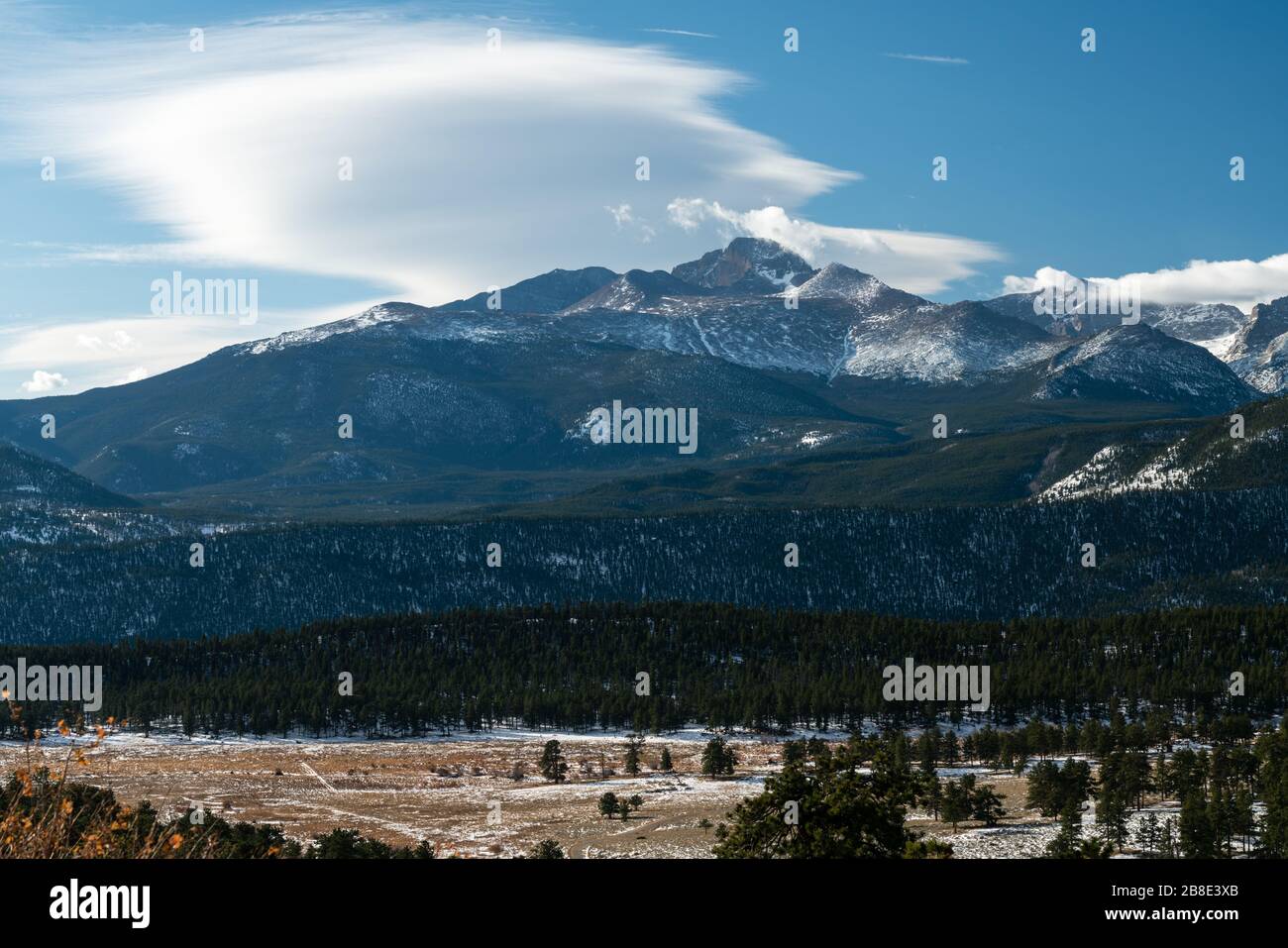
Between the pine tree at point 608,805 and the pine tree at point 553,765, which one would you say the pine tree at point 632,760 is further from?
the pine tree at point 608,805

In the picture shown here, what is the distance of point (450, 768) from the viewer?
161750mm

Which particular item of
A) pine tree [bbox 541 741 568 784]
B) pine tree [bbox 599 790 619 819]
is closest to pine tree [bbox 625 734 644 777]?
pine tree [bbox 541 741 568 784]

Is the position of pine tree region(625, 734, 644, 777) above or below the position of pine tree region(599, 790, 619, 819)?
below

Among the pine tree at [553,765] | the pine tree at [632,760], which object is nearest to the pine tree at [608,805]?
the pine tree at [553,765]

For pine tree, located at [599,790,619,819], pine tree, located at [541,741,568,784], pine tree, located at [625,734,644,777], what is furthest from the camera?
pine tree, located at [625,734,644,777]

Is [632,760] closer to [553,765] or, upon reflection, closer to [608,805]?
[553,765]

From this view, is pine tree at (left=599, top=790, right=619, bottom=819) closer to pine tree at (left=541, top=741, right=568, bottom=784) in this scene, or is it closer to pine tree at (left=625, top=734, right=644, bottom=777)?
pine tree at (left=541, top=741, right=568, bottom=784)

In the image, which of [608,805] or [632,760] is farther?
[632,760]

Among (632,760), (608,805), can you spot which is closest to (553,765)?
(632,760)

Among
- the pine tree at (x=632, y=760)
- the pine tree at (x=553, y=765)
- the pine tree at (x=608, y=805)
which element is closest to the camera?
the pine tree at (x=608, y=805)

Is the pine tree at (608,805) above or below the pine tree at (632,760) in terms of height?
above

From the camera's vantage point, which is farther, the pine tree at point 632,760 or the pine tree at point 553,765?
the pine tree at point 632,760

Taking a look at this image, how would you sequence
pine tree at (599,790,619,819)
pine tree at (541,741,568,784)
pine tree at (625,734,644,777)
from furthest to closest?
1. pine tree at (625,734,644,777)
2. pine tree at (541,741,568,784)
3. pine tree at (599,790,619,819)
